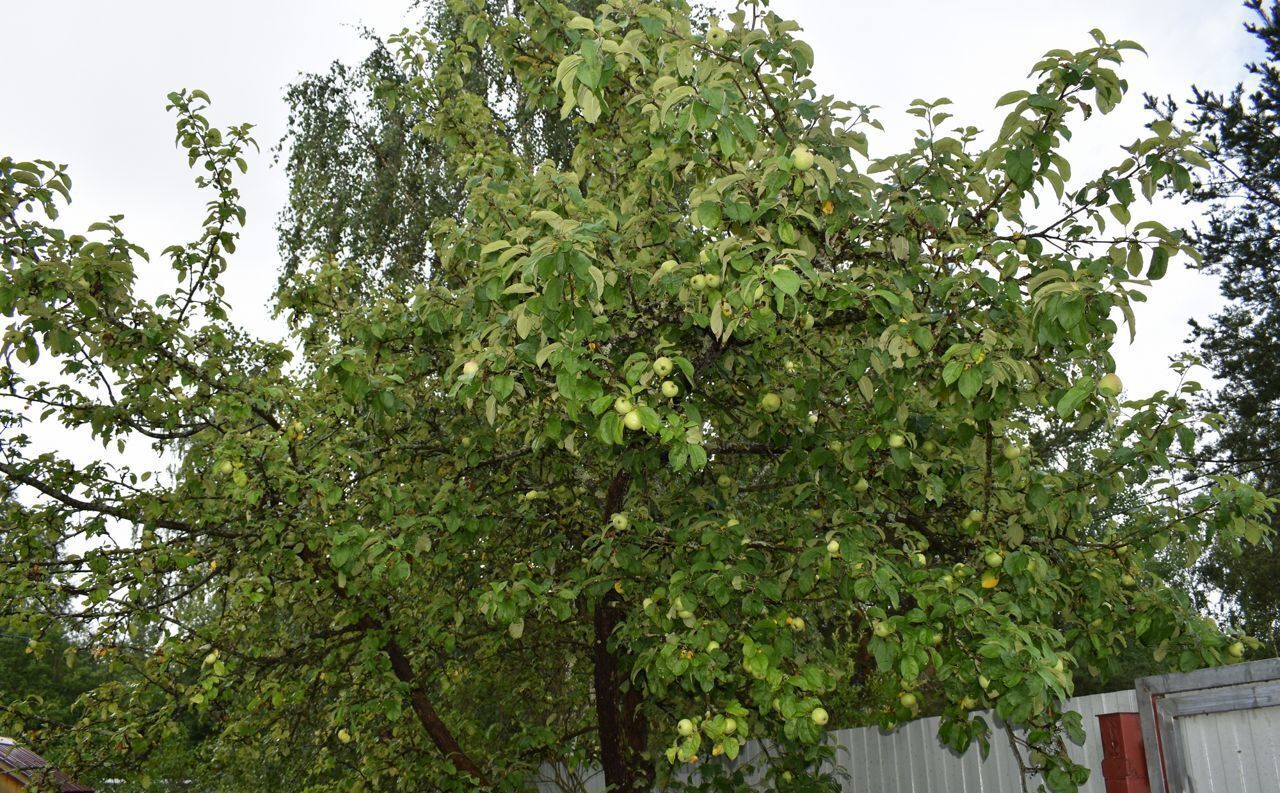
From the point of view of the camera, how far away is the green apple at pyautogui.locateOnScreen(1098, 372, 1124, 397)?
333cm

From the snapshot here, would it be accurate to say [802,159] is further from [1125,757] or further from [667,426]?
[1125,757]

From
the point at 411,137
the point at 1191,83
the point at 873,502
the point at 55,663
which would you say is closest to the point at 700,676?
the point at 873,502

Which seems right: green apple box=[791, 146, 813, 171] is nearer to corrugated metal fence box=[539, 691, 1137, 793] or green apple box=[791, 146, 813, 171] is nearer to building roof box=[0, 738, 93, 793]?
corrugated metal fence box=[539, 691, 1137, 793]

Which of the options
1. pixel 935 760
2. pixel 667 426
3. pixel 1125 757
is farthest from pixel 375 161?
pixel 1125 757

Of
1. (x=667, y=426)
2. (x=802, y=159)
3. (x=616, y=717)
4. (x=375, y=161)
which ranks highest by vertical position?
(x=375, y=161)

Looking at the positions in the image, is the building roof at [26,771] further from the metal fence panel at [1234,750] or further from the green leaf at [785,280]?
the metal fence panel at [1234,750]

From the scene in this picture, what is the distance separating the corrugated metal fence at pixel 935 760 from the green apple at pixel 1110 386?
1426 millimetres

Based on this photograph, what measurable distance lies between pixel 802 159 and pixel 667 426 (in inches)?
39.4

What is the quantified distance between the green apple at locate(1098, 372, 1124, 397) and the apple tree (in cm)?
4

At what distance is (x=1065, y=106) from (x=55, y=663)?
93.7 feet

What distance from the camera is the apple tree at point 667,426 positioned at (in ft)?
11.5

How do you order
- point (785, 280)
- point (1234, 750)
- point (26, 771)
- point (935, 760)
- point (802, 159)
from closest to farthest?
point (785, 280) < point (1234, 750) < point (802, 159) < point (935, 760) < point (26, 771)

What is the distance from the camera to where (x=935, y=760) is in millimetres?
5383

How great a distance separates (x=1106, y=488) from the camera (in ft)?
13.1
